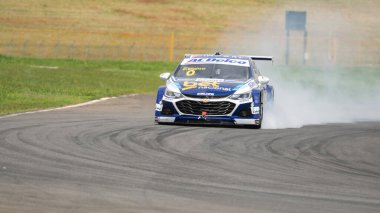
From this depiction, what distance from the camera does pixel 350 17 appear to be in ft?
254

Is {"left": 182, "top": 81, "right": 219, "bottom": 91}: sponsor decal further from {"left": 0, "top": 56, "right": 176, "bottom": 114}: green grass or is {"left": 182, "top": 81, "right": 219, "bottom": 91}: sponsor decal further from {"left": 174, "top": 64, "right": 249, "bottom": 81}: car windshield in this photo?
{"left": 0, "top": 56, "right": 176, "bottom": 114}: green grass

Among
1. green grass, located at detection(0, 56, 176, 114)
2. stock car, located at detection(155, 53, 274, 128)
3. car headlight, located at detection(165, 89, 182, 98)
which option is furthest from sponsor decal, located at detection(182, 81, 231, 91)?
green grass, located at detection(0, 56, 176, 114)

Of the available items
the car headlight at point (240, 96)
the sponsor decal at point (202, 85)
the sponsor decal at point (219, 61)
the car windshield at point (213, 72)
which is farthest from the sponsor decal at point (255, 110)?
the sponsor decal at point (219, 61)

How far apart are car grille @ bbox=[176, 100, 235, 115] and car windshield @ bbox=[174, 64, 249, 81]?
1.05 m

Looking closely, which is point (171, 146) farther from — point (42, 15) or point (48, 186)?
point (42, 15)

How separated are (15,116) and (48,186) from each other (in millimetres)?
9628

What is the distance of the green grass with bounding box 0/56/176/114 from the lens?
25469mm

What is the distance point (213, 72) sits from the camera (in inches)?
775

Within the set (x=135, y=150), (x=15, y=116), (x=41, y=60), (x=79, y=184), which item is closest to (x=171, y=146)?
(x=135, y=150)

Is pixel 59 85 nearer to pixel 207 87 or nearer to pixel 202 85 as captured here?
pixel 202 85

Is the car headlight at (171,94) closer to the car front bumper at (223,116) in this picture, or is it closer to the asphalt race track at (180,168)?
the car front bumper at (223,116)

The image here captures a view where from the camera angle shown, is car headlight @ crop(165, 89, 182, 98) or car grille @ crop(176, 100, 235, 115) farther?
car headlight @ crop(165, 89, 182, 98)

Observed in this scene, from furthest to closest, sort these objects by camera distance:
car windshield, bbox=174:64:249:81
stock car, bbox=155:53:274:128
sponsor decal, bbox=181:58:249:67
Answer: sponsor decal, bbox=181:58:249:67, car windshield, bbox=174:64:249:81, stock car, bbox=155:53:274:128

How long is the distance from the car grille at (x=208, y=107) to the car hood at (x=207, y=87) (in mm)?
157
